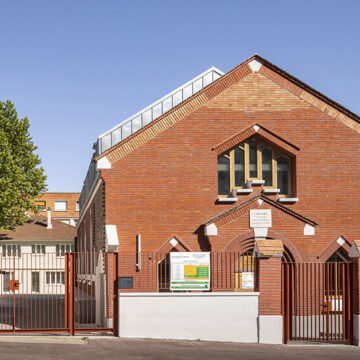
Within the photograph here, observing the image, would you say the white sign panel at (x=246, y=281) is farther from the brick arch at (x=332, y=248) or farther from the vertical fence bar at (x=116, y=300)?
the vertical fence bar at (x=116, y=300)

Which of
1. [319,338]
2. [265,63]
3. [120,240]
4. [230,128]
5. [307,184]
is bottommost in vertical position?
[319,338]

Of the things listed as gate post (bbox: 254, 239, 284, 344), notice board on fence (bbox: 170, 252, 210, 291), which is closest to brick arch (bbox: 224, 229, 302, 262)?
notice board on fence (bbox: 170, 252, 210, 291)

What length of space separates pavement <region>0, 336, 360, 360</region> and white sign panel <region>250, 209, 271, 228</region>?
545 cm

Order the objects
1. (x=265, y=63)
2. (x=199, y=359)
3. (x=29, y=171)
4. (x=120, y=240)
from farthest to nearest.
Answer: (x=29, y=171) → (x=265, y=63) → (x=120, y=240) → (x=199, y=359)

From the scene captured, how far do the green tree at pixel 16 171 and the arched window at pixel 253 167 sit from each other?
20212 millimetres

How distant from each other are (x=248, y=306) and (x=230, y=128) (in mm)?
7635

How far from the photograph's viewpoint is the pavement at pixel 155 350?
46.3ft

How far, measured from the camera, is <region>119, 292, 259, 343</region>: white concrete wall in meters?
16.9

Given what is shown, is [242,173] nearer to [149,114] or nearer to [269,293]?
[149,114]

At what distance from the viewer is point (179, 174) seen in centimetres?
2203

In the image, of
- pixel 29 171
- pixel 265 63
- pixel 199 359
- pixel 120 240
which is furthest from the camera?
pixel 29 171

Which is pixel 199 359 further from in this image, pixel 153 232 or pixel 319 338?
pixel 153 232

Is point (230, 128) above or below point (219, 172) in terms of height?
above

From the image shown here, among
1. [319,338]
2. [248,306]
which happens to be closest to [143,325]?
[248,306]
